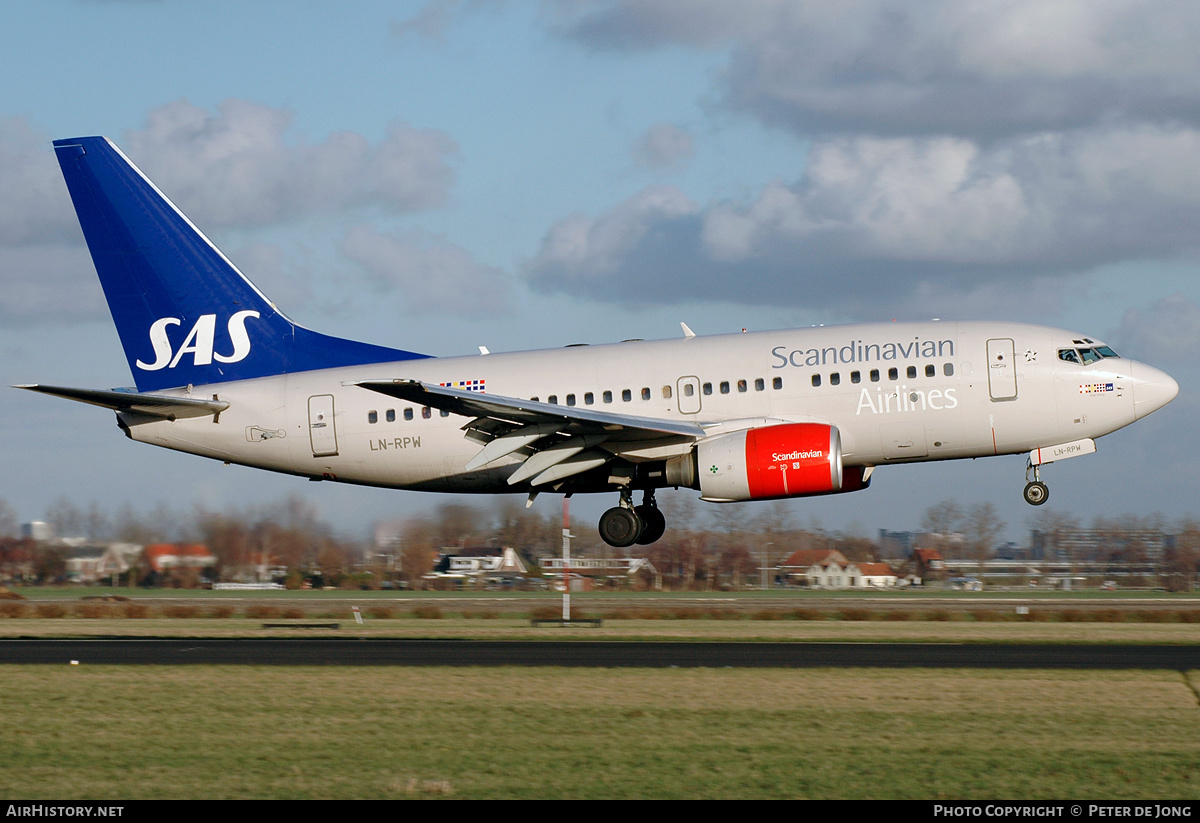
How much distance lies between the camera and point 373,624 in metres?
38.2

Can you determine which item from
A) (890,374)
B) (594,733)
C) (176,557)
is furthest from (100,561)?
(594,733)

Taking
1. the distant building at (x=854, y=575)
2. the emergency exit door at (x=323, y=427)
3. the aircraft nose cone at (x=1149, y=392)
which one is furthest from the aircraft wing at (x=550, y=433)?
the distant building at (x=854, y=575)

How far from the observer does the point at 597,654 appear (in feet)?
81.6

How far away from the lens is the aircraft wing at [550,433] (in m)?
27.6

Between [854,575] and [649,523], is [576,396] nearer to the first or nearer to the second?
[649,523]

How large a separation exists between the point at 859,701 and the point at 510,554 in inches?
1921

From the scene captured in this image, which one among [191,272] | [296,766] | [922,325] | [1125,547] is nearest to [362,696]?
[296,766]

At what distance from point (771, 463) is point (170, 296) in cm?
1668

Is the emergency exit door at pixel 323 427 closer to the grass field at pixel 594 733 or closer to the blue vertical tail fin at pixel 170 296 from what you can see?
the blue vertical tail fin at pixel 170 296

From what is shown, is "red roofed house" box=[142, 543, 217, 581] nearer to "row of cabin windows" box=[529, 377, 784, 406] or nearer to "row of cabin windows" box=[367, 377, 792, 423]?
"row of cabin windows" box=[367, 377, 792, 423]

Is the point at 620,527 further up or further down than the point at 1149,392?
further down

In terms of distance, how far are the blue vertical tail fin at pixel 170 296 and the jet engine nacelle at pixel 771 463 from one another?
9280 mm

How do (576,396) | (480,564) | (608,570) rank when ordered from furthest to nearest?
(608,570), (480,564), (576,396)
